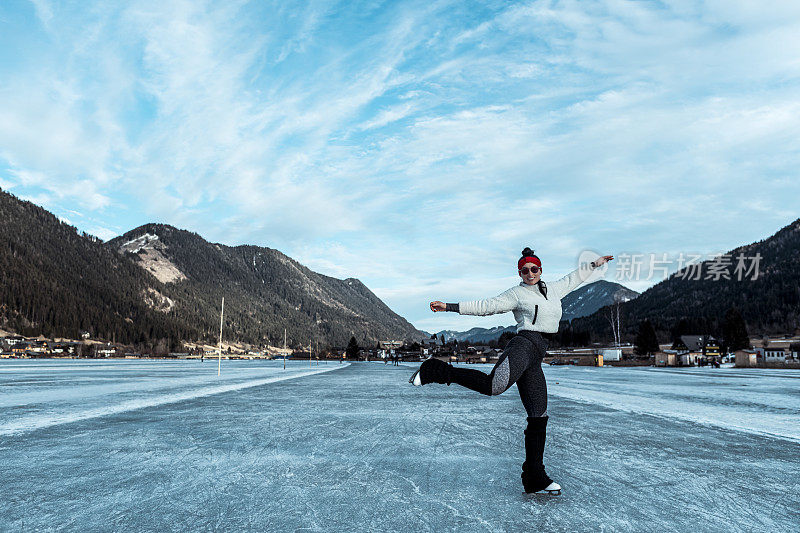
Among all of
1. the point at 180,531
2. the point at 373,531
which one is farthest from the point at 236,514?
the point at 373,531

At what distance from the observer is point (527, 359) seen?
470 centimetres

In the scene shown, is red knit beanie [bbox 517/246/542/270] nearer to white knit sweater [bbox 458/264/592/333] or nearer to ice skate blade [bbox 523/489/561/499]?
white knit sweater [bbox 458/264/592/333]

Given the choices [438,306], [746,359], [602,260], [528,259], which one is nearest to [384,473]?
[438,306]

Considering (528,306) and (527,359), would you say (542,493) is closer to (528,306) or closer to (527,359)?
(527,359)

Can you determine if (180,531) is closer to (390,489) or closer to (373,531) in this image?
(373,531)

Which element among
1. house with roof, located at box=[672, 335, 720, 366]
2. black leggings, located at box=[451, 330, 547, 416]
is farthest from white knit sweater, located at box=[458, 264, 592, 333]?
house with roof, located at box=[672, 335, 720, 366]

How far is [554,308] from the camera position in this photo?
4902 mm

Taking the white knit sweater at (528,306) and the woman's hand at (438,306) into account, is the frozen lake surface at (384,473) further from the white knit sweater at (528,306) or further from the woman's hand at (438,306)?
the woman's hand at (438,306)

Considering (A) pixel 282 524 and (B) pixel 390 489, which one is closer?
(A) pixel 282 524

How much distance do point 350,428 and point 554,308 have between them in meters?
5.43

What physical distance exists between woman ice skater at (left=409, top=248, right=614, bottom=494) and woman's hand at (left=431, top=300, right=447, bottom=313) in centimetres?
1

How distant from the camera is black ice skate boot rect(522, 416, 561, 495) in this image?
4.65 meters

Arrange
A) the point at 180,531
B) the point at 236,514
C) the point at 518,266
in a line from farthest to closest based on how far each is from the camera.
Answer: the point at 518,266
the point at 236,514
the point at 180,531

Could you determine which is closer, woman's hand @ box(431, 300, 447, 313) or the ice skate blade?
the ice skate blade
